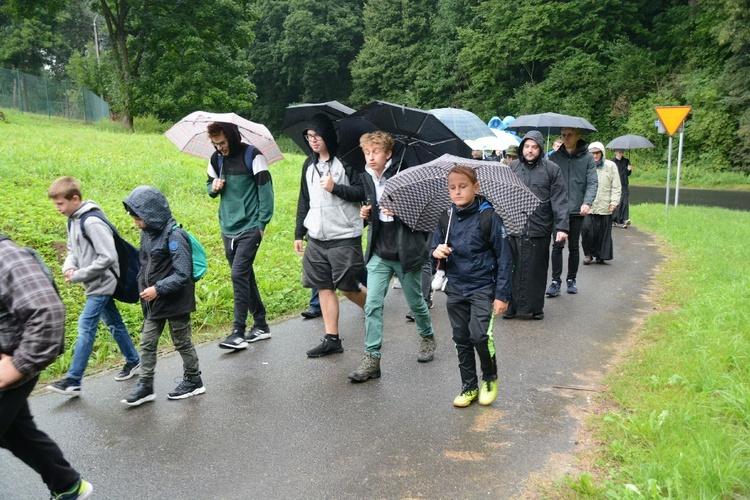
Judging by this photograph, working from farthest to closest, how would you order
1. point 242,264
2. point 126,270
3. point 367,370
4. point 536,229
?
1. point 536,229
2. point 242,264
3. point 367,370
4. point 126,270

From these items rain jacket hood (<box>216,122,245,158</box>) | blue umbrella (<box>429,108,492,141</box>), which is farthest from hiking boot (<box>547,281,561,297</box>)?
rain jacket hood (<box>216,122,245,158</box>)

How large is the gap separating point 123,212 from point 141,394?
5.39 meters

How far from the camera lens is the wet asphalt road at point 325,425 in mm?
3586

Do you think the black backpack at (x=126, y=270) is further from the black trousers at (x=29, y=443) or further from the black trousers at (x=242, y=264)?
the black trousers at (x=29, y=443)

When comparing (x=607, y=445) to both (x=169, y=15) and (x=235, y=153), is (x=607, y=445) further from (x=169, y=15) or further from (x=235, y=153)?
(x=169, y=15)

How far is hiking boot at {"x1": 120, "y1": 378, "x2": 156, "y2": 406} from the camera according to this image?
15.3 ft

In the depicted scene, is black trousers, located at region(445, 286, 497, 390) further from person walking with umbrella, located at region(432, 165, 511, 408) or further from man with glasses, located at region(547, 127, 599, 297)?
man with glasses, located at region(547, 127, 599, 297)

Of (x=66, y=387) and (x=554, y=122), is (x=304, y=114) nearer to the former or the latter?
(x=66, y=387)

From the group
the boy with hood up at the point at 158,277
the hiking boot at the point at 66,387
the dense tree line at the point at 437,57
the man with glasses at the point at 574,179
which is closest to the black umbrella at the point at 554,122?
the man with glasses at the point at 574,179

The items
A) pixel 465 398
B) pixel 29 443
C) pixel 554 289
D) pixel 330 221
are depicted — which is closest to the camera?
pixel 29 443

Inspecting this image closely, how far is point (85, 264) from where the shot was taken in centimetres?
491

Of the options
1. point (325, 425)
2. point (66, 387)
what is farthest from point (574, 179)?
point (66, 387)

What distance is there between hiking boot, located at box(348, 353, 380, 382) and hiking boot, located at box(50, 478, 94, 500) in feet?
7.50

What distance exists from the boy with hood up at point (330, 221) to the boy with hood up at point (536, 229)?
7.13 ft
